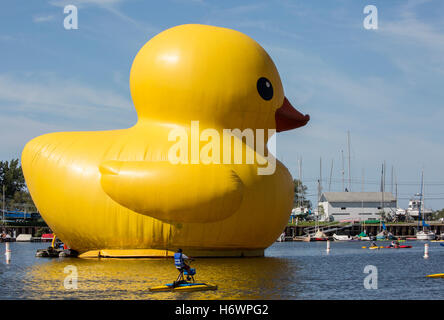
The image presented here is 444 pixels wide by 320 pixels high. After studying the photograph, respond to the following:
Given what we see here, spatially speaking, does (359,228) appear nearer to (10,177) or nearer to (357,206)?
(357,206)

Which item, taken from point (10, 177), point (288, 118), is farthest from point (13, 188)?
point (288, 118)

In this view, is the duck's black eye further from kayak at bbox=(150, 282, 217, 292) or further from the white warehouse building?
the white warehouse building

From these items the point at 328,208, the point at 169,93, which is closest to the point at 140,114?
the point at 169,93

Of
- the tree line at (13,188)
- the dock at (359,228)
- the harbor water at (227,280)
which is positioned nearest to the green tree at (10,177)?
the tree line at (13,188)

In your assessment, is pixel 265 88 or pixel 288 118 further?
pixel 288 118

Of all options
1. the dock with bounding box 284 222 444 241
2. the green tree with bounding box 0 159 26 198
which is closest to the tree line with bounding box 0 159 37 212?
the green tree with bounding box 0 159 26 198

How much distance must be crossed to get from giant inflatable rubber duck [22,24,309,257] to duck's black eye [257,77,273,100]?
2.6 inches

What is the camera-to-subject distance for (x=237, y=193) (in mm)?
25375

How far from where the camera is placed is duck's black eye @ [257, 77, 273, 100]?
91.4 ft

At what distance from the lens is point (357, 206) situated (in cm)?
9631

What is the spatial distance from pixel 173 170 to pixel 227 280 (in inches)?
236

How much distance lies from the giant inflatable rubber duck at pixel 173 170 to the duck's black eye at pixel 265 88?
2.6 inches

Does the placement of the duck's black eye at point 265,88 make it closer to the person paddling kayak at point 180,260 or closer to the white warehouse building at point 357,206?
the person paddling kayak at point 180,260
